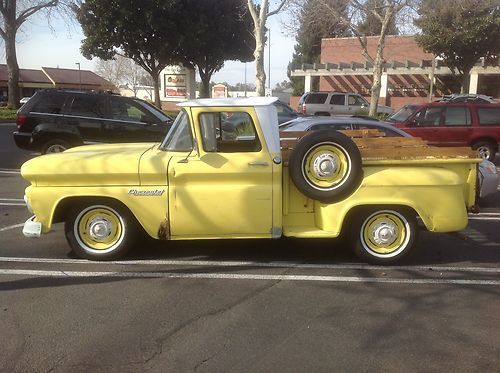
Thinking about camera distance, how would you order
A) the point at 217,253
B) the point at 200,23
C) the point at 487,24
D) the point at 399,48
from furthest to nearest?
the point at 399,48 → the point at 200,23 → the point at 487,24 → the point at 217,253

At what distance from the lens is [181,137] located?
Answer: 5707 mm

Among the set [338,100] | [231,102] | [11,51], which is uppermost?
[11,51]

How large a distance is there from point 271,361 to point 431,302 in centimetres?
186

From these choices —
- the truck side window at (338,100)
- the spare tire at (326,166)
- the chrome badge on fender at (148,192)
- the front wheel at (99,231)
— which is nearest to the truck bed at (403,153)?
the spare tire at (326,166)

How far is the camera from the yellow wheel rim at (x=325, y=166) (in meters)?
5.48

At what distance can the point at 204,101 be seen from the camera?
18.7 feet

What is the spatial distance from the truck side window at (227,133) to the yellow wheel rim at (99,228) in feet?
4.33

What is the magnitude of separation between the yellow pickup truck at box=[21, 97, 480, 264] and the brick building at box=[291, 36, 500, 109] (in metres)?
34.2

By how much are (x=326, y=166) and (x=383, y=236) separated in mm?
1023

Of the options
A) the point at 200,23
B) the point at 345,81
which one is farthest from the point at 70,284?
the point at 345,81

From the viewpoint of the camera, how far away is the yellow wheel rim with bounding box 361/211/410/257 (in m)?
5.72

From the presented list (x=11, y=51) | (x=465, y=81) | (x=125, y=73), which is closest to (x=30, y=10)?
(x=11, y=51)

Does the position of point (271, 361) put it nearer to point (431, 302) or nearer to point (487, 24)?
point (431, 302)

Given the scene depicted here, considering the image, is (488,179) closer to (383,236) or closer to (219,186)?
(383,236)
